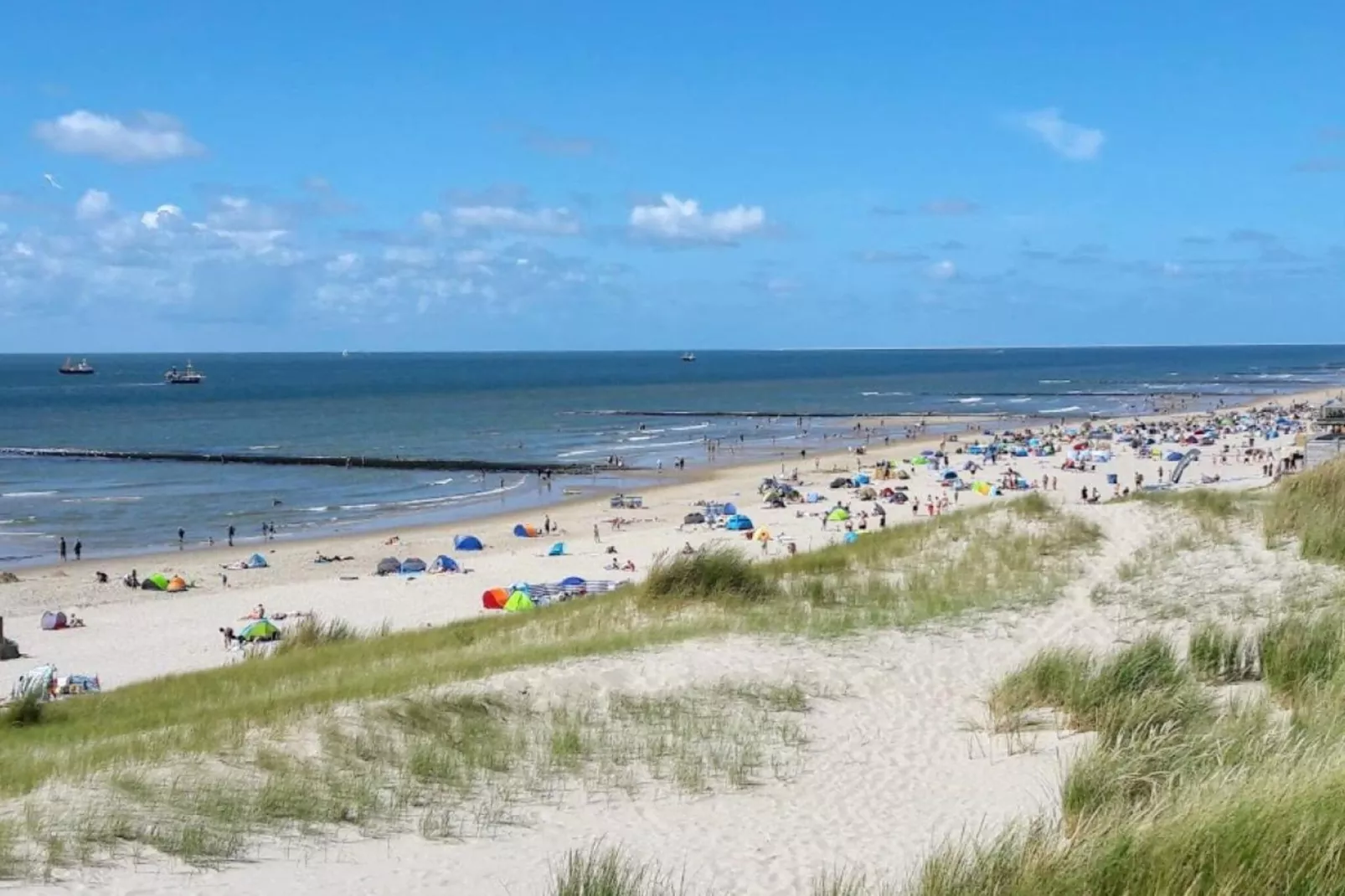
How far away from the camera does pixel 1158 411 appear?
8125 cm

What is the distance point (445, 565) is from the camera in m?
28.9

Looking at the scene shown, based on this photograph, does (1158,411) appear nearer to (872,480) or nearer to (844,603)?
(872,480)

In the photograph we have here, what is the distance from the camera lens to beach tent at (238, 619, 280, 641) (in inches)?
810

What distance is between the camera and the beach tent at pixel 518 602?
22578mm

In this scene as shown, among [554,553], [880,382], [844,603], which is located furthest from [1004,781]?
[880,382]

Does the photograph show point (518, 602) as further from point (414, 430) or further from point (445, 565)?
point (414, 430)

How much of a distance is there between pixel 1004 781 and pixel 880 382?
13480 centimetres

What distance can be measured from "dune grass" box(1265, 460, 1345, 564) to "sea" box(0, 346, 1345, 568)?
84.2ft

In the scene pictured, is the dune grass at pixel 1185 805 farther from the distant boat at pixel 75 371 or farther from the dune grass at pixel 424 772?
the distant boat at pixel 75 371

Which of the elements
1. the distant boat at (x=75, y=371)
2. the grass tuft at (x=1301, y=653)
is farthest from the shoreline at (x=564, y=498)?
the distant boat at (x=75, y=371)

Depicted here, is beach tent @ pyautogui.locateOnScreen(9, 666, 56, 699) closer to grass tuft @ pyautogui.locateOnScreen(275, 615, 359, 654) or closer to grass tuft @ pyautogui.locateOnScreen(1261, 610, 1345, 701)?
grass tuft @ pyautogui.locateOnScreen(275, 615, 359, 654)

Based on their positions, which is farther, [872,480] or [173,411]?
[173,411]

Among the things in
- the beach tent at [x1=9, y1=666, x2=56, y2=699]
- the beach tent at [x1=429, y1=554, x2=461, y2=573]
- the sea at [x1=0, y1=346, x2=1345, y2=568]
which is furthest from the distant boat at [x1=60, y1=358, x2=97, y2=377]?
the beach tent at [x1=9, y1=666, x2=56, y2=699]

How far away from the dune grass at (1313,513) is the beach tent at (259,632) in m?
15.7
